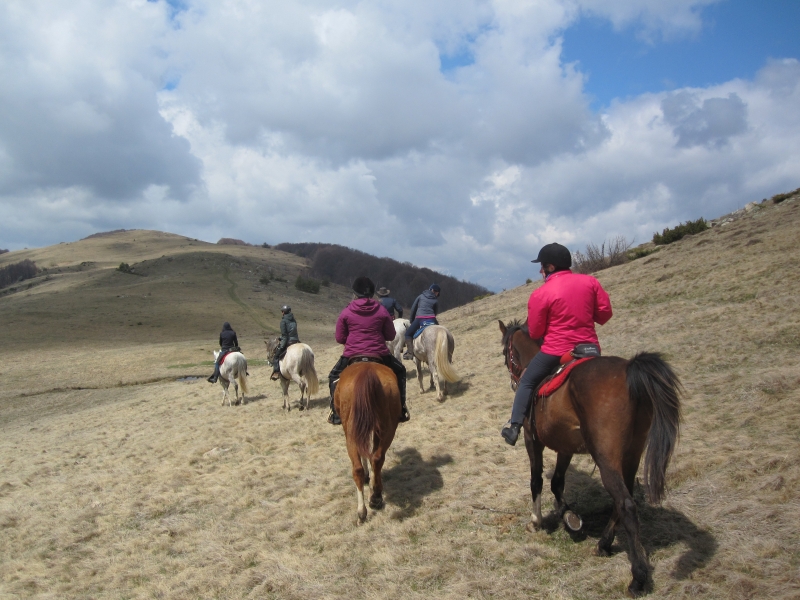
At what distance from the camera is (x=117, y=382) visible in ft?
82.9

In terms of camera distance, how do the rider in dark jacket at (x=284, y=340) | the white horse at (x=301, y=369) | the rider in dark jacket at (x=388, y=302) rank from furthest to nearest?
the rider in dark jacket at (x=284, y=340) → the rider in dark jacket at (x=388, y=302) → the white horse at (x=301, y=369)

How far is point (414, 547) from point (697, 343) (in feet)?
28.0

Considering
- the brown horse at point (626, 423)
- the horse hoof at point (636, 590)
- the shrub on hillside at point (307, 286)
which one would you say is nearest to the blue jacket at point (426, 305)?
the brown horse at point (626, 423)

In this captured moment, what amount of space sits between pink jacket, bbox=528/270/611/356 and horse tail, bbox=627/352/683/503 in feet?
3.32

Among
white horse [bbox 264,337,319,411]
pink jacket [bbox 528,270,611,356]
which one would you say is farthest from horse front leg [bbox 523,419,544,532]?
white horse [bbox 264,337,319,411]

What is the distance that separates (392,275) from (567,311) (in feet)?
336

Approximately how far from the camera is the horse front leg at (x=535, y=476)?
5379 millimetres

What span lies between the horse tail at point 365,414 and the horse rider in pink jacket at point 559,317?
1743 mm

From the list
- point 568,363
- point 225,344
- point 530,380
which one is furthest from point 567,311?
point 225,344

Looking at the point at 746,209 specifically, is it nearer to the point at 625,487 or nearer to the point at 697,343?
the point at 697,343

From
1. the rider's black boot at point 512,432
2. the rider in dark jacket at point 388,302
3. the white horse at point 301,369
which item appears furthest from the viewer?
the rider in dark jacket at point 388,302

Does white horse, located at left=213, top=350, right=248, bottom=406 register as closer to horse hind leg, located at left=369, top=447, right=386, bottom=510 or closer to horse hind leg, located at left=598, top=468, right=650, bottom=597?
horse hind leg, located at left=369, top=447, right=386, bottom=510

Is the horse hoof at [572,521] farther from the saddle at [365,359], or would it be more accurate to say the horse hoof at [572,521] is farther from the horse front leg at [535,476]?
the saddle at [365,359]

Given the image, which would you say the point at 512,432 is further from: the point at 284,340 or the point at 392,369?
the point at 284,340
